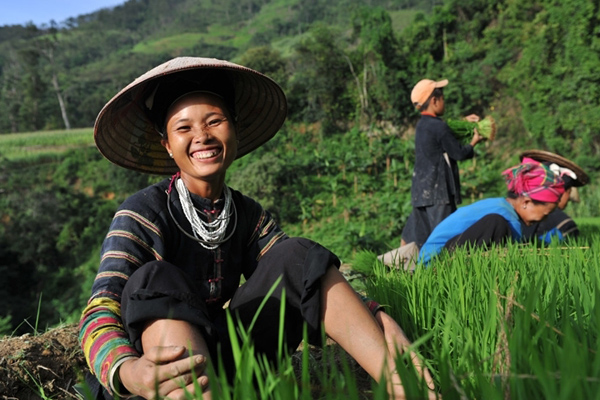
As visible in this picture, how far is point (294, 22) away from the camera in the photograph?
3250 inches

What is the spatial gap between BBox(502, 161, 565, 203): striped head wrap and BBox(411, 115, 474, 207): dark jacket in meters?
1.08

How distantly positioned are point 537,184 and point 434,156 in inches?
52.8

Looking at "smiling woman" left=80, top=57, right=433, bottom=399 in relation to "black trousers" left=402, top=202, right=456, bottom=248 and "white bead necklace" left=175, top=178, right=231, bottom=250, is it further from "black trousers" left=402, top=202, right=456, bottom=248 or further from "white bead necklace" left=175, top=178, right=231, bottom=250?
"black trousers" left=402, top=202, right=456, bottom=248

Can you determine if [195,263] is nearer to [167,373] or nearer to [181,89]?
[181,89]

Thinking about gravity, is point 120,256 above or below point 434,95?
below

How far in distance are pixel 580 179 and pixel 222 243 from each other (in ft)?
8.97

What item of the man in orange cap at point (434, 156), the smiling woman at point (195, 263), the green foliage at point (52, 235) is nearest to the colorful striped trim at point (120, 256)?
the smiling woman at point (195, 263)

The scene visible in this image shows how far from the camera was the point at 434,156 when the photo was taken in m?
4.08

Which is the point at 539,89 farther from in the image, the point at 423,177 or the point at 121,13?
the point at 121,13

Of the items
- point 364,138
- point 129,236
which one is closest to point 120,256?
point 129,236

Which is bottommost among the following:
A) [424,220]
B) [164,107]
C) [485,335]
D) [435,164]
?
[424,220]

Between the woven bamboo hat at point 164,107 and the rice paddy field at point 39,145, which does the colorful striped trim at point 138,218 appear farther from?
the rice paddy field at point 39,145

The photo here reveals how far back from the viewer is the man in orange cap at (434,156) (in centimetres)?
398

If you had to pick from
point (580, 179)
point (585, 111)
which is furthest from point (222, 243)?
point (585, 111)
